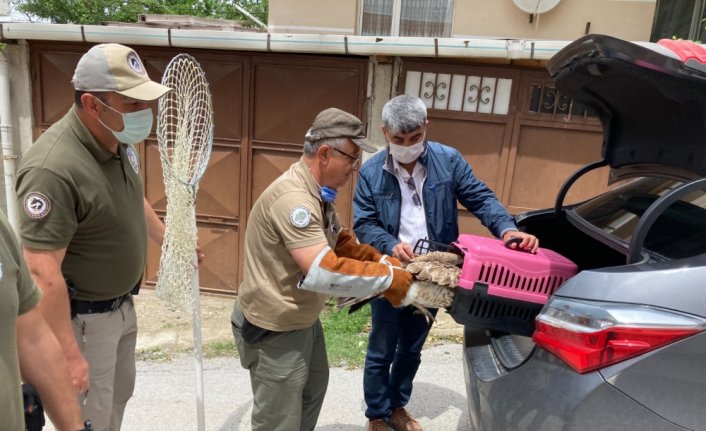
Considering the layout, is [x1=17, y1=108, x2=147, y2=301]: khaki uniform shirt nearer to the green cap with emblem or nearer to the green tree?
the green cap with emblem

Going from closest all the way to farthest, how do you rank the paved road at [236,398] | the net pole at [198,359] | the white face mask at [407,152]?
the net pole at [198,359]
the white face mask at [407,152]
the paved road at [236,398]

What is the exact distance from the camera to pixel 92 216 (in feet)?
6.34

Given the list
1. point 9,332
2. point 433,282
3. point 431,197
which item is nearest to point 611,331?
point 433,282

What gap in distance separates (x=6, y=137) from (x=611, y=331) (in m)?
6.03

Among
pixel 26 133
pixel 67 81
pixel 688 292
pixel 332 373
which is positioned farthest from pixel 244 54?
pixel 688 292

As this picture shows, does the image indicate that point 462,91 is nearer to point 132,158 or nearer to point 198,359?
point 132,158

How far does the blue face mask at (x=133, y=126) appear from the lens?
2.04 meters

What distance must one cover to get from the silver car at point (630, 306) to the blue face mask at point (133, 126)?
1526 mm

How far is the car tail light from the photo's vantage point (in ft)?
4.80

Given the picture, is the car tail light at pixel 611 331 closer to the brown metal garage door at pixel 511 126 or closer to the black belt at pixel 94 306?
the black belt at pixel 94 306

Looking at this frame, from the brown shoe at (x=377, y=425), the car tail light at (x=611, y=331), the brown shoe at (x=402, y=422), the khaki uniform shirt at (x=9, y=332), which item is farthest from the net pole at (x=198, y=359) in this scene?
the car tail light at (x=611, y=331)

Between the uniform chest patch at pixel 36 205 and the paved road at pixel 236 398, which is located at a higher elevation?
the uniform chest patch at pixel 36 205

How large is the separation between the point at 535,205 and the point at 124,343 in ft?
13.2

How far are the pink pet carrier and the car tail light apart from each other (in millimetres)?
446
